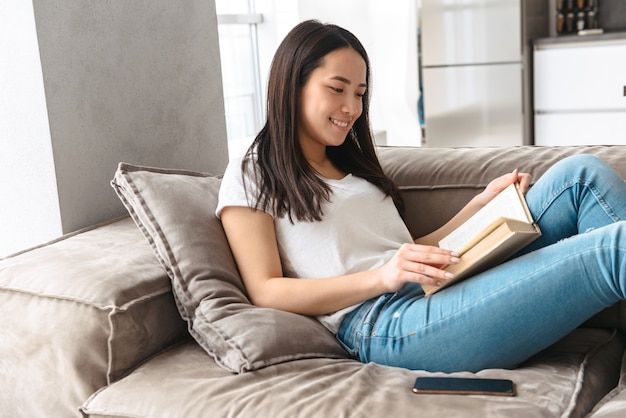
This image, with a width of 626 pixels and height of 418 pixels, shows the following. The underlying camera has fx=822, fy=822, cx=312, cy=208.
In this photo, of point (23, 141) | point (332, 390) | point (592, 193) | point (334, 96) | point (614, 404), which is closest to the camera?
point (614, 404)

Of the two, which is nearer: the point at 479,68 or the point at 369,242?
the point at 369,242

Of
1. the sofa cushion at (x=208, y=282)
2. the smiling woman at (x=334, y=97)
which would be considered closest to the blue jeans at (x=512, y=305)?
the sofa cushion at (x=208, y=282)

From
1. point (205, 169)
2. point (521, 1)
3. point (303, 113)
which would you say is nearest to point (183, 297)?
point (303, 113)

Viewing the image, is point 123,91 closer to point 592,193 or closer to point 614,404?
point 592,193

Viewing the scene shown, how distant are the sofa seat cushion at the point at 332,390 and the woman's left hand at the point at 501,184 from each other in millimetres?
371

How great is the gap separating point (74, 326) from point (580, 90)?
280 centimetres

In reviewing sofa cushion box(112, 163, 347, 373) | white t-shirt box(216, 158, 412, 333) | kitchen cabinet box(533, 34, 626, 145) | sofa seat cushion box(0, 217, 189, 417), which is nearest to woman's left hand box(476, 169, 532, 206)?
white t-shirt box(216, 158, 412, 333)

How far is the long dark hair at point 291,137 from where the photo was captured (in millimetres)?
1620

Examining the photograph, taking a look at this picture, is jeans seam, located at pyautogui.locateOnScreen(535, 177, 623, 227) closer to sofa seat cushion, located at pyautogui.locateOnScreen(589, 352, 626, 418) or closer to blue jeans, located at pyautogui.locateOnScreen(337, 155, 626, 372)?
blue jeans, located at pyautogui.locateOnScreen(337, 155, 626, 372)

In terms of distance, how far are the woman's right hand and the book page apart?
51mm

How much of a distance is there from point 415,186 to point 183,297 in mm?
683

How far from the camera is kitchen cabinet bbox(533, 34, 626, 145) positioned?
3559 millimetres

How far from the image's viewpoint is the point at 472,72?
12.6 ft

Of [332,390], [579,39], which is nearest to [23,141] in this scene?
[332,390]
